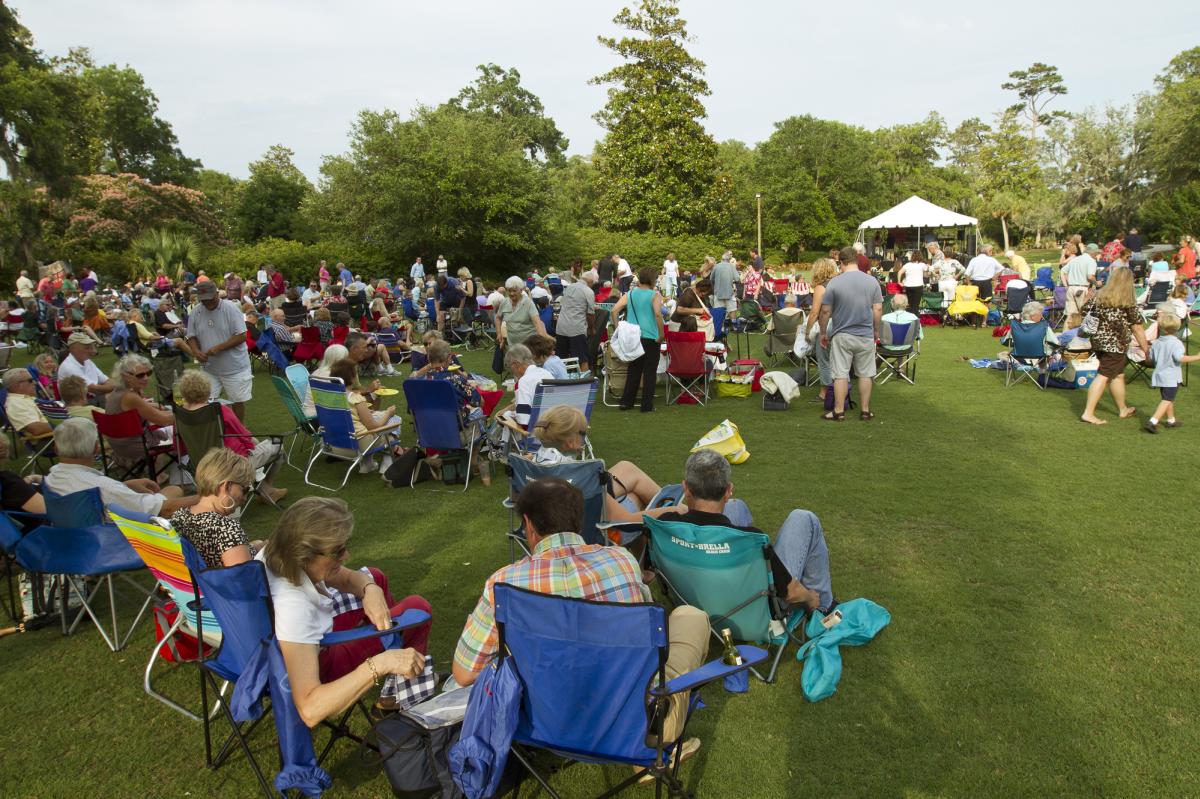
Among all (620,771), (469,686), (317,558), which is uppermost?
(317,558)

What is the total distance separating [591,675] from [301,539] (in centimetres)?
108

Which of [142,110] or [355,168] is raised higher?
[142,110]

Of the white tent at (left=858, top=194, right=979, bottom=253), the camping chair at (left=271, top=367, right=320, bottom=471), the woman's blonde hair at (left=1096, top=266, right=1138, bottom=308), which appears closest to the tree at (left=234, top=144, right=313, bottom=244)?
the white tent at (left=858, top=194, right=979, bottom=253)

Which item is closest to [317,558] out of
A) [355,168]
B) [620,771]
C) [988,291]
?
[620,771]

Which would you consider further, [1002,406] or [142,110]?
[142,110]

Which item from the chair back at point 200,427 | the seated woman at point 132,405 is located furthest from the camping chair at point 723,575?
the seated woman at point 132,405

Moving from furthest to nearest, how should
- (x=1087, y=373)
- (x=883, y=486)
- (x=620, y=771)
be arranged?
(x=1087, y=373) < (x=883, y=486) < (x=620, y=771)

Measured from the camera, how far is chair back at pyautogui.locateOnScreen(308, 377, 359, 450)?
245 inches

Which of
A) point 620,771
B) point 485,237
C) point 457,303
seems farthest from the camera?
point 485,237

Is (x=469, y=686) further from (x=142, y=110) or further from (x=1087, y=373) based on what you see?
(x=142, y=110)

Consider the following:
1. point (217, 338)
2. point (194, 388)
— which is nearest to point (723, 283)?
point (217, 338)

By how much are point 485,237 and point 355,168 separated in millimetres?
8065

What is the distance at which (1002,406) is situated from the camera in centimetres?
837

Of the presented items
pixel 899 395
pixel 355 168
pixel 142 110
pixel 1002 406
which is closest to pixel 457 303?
pixel 899 395
